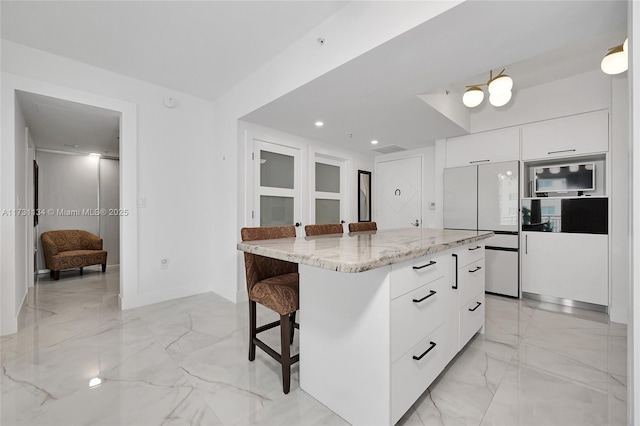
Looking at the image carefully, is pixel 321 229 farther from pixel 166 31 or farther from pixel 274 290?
pixel 166 31

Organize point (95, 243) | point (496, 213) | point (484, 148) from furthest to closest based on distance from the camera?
point (95, 243)
point (484, 148)
point (496, 213)

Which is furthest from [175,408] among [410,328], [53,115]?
[53,115]

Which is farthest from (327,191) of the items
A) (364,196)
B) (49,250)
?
(49,250)

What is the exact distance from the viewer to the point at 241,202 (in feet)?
11.1

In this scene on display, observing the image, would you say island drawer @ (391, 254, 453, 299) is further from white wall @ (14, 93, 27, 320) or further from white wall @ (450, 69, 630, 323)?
white wall @ (14, 93, 27, 320)

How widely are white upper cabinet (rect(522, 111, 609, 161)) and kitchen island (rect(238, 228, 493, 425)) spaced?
8.37 feet

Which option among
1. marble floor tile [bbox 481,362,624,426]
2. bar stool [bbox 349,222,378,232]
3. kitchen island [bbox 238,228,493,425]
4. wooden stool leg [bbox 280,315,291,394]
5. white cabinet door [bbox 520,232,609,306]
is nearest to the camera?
kitchen island [bbox 238,228,493,425]

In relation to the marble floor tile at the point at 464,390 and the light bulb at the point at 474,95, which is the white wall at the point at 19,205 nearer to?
the marble floor tile at the point at 464,390

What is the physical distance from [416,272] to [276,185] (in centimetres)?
274

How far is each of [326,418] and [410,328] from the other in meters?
0.67

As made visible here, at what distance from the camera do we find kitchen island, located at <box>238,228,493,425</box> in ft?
3.98

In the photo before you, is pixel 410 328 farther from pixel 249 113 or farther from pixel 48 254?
pixel 48 254

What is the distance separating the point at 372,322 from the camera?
1.26m

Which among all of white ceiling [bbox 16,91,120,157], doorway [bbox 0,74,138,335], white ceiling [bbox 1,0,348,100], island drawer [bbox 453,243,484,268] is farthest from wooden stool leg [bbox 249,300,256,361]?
white ceiling [bbox 16,91,120,157]
